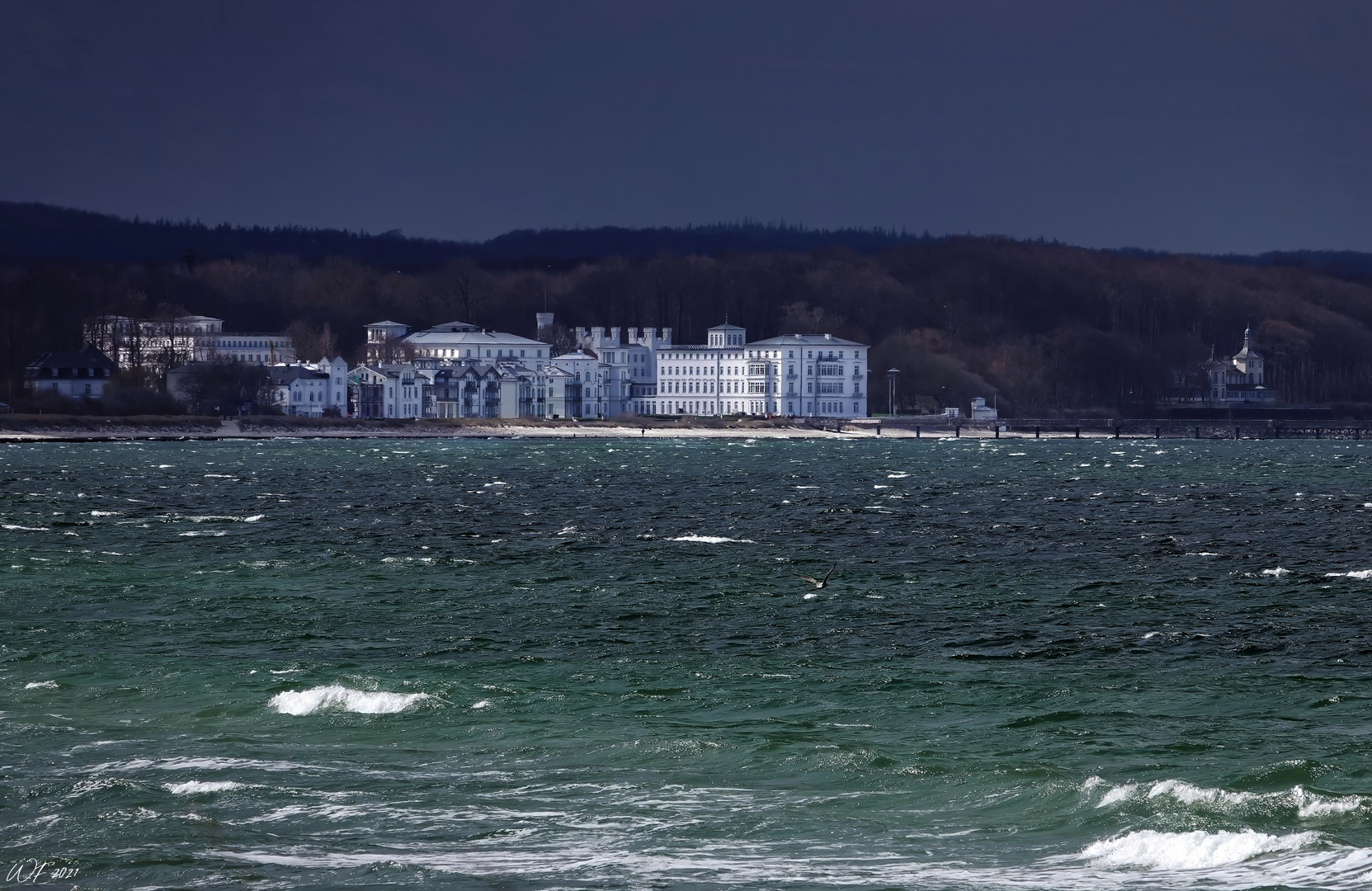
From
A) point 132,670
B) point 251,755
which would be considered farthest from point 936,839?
point 132,670

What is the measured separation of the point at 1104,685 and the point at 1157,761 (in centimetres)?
495

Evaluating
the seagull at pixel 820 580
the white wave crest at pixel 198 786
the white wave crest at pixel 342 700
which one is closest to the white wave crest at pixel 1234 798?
the white wave crest at pixel 198 786

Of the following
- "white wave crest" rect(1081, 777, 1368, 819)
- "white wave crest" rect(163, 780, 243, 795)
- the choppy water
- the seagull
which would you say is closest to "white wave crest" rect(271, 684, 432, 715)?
the choppy water

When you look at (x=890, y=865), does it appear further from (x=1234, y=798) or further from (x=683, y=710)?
(x=683, y=710)

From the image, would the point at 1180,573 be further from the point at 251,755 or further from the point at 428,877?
the point at 428,877

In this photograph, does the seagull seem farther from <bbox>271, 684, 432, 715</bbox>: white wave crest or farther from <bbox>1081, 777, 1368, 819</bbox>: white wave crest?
<bbox>1081, 777, 1368, 819</bbox>: white wave crest

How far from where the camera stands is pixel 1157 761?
17.3 m

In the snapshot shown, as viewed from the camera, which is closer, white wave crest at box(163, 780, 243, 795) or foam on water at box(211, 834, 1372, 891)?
foam on water at box(211, 834, 1372, 891)

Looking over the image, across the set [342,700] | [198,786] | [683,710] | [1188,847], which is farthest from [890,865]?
[342,700]

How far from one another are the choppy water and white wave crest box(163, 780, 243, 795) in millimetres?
42

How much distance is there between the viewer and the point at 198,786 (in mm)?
15922

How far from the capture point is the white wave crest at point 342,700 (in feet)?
65.6

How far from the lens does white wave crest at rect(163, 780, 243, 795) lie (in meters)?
15.7

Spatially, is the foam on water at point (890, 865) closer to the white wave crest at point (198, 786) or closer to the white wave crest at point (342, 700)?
the white wave crest at point (198, 786)
